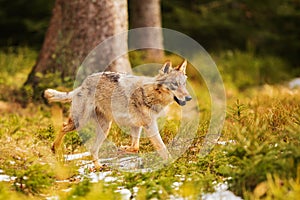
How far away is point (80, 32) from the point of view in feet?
33.8

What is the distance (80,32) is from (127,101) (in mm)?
3740

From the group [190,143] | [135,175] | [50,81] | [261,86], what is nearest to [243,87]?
[261,86]

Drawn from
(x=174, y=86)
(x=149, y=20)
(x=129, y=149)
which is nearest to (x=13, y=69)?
(x=149, y=20)

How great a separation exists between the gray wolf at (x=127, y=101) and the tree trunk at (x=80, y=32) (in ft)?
9.93

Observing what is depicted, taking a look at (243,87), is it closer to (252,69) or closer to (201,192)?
(252,69)

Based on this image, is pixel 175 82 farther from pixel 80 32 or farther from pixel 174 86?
pixel 80 32

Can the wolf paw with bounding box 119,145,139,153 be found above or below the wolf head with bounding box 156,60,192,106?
below

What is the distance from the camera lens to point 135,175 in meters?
5.51

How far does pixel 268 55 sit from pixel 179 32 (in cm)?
255

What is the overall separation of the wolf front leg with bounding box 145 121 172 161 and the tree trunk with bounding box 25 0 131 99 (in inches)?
143

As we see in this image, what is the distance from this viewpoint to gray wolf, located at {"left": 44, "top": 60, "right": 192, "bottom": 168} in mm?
6512

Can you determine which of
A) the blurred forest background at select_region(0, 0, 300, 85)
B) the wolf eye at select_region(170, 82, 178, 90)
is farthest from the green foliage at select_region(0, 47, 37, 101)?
the wolf eye at select_region(170, 82, 178, 90)

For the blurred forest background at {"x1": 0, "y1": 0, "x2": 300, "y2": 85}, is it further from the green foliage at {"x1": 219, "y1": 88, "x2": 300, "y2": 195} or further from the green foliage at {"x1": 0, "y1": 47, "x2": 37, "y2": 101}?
the green foliage at {"x1": 219, "y1": 88, "x2": 300, "y2": 195}

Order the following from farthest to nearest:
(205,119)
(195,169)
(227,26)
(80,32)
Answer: (227,26) < (80,32) < (205,119) < (195,169)
